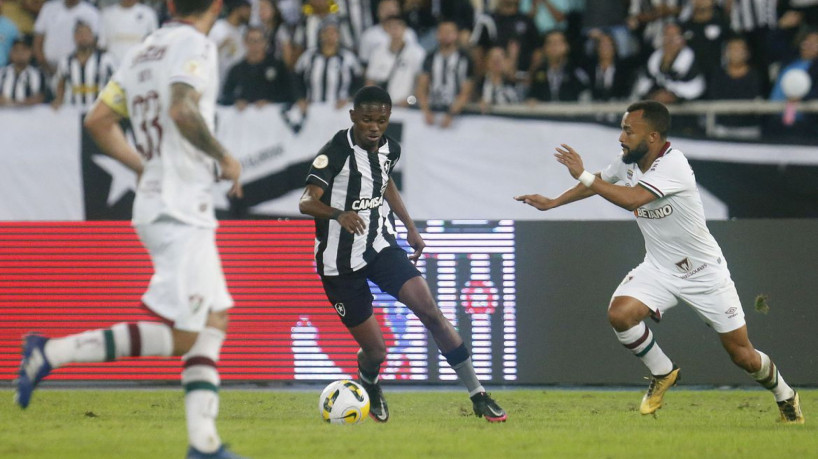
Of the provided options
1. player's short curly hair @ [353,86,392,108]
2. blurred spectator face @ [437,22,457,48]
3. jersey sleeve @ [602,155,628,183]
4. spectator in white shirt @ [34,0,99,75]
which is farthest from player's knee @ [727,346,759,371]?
spectator in white shirt @ [34,0,99,75]

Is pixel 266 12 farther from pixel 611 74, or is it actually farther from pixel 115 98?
pixel 115 98

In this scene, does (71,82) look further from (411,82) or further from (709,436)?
(709,436)

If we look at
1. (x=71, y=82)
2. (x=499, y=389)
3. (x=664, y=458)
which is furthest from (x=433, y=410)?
(x=71, y=82)

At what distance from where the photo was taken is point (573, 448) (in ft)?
22.3

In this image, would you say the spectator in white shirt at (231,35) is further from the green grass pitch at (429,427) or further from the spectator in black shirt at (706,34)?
the green grass pitch at (429,427)

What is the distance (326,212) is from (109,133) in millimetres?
1944

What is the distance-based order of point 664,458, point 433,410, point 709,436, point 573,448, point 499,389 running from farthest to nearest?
point 499,389 → point 433,410 → point 709,436 → point 573,448 → point 664,458

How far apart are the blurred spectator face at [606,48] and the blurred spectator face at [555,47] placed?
0.40 meters

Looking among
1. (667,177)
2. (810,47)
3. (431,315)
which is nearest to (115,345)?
(431,315)

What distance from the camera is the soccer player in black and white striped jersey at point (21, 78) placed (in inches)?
565

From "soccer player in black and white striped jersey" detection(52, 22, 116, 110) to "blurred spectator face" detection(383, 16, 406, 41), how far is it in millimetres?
3198

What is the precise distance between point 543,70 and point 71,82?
540cm

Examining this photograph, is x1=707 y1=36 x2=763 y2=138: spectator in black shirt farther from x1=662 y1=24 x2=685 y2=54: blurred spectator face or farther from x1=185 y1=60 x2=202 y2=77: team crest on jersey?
x1=185 y1=60 x2=202 y2=77: team crest on jersey

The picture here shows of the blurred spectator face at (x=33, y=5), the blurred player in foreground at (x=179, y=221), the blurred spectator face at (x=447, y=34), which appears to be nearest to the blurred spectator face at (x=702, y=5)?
the blurred spectator face at (x=447, y=34)
